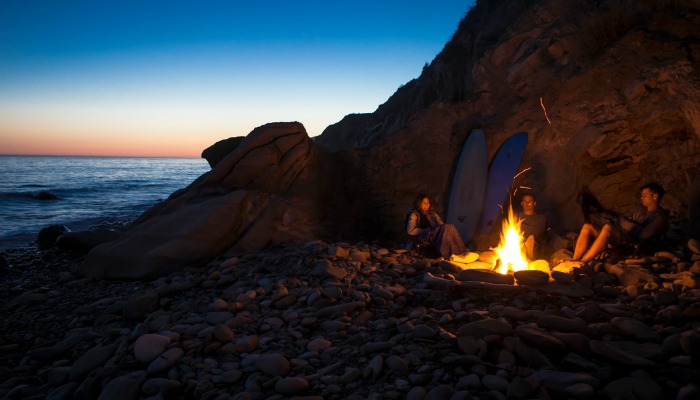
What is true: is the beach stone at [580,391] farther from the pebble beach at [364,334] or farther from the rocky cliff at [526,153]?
the rocky cliff at [526,153]

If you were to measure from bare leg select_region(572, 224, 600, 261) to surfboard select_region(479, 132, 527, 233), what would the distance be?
2.20 meters

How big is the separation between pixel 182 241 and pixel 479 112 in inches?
268

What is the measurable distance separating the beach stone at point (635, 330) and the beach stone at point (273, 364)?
2.65 metres

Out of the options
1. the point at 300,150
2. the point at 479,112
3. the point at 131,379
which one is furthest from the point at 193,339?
the point at 479,112

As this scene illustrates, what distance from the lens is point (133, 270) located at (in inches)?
243

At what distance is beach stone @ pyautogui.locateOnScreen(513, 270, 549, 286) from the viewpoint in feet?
14.9

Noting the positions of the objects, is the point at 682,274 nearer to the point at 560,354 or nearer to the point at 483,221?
the point at 560,354

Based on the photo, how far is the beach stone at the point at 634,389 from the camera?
2.35 metres

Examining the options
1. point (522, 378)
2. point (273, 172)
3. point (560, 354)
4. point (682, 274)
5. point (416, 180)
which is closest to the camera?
point (522, 378)

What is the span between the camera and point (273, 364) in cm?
307

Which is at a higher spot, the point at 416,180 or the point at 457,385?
the point at 416,180

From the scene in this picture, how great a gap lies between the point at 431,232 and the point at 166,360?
451 centimetres

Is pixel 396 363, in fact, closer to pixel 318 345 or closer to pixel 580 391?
pixel 318 345

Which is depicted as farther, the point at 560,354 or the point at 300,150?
the point at 300,150
